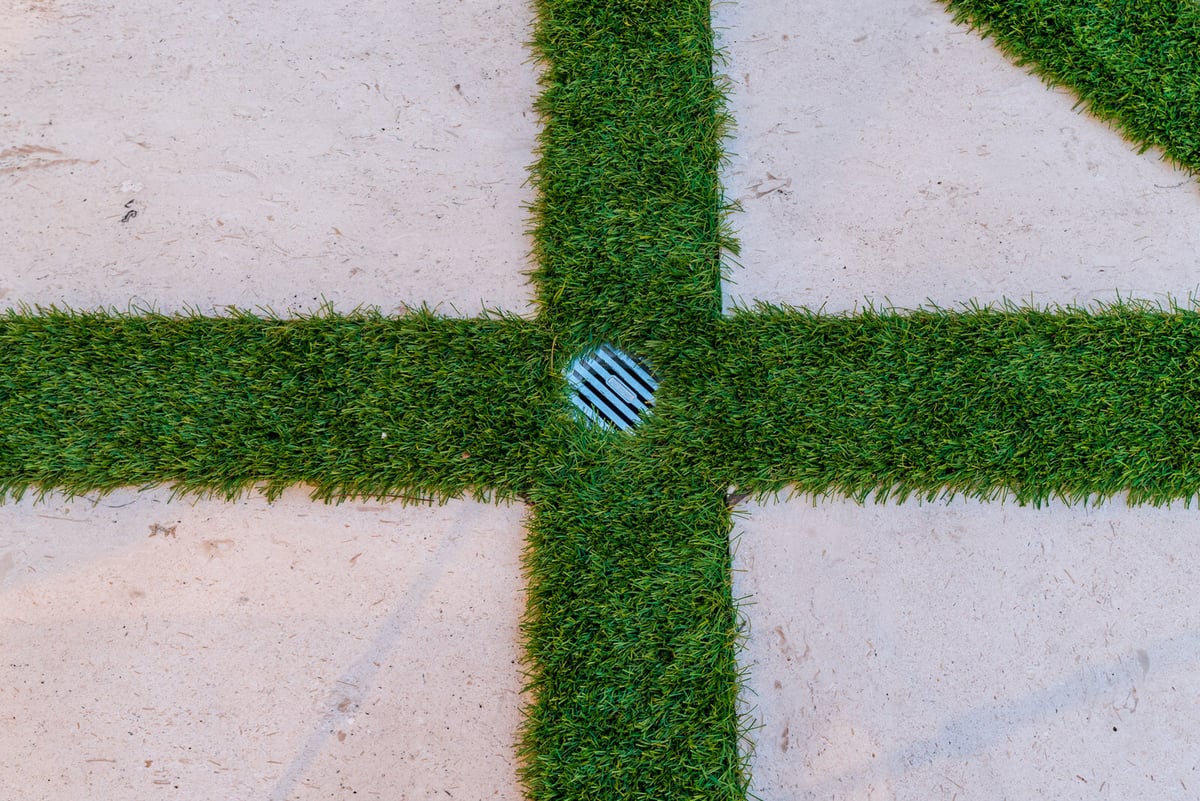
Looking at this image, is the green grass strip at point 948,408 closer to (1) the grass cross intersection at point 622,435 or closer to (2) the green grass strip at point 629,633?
(1) the grass cross intersection at point 622,435

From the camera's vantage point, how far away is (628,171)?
1.99m

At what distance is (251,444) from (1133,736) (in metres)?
2.48

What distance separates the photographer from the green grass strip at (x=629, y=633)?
1.71 metres

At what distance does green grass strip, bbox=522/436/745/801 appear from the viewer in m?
1.71

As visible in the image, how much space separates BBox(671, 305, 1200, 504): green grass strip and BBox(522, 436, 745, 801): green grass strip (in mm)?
180

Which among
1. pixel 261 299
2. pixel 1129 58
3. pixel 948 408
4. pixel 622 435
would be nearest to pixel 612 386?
pixel 622 435

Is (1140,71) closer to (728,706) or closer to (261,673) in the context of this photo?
(728,706)

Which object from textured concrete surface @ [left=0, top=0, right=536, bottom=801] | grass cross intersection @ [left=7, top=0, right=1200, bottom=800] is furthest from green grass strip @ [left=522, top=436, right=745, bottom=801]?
textured concrete surface @ [left=0, top=0, right=536, bottom=801]

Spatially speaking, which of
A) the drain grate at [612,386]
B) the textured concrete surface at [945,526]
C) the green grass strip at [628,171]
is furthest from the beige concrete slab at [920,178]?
the drain grate at [612,386]

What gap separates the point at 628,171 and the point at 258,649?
1659 mm

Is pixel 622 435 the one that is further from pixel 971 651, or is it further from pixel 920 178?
pixel 920 178

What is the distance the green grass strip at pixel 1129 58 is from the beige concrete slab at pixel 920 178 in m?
0.06

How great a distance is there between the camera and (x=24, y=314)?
1.95 metres

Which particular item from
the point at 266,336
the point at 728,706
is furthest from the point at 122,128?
the point at 728,706
